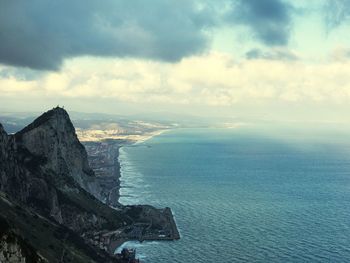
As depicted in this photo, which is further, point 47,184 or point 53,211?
point 47,184

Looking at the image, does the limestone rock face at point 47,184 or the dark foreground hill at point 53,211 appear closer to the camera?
the dark foreground hill at point 53,211

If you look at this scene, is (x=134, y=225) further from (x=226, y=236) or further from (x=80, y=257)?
(x=80, y=257)

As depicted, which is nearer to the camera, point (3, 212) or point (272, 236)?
point (3, 212)

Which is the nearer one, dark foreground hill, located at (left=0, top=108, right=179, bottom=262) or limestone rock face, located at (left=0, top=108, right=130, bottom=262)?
dark foreground hill, located at (left=0, top=108, right=179, bottom=262)

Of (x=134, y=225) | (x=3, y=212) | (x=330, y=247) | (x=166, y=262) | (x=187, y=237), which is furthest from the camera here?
(x=134, y=225)

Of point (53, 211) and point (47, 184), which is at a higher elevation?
point (47, 184)

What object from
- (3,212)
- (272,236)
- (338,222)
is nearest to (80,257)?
(3,212)

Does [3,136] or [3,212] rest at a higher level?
[3,136]

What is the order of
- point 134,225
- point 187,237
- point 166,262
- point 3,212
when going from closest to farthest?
point 3,212 → point 166,262 → point 187,237 → point 134,225
